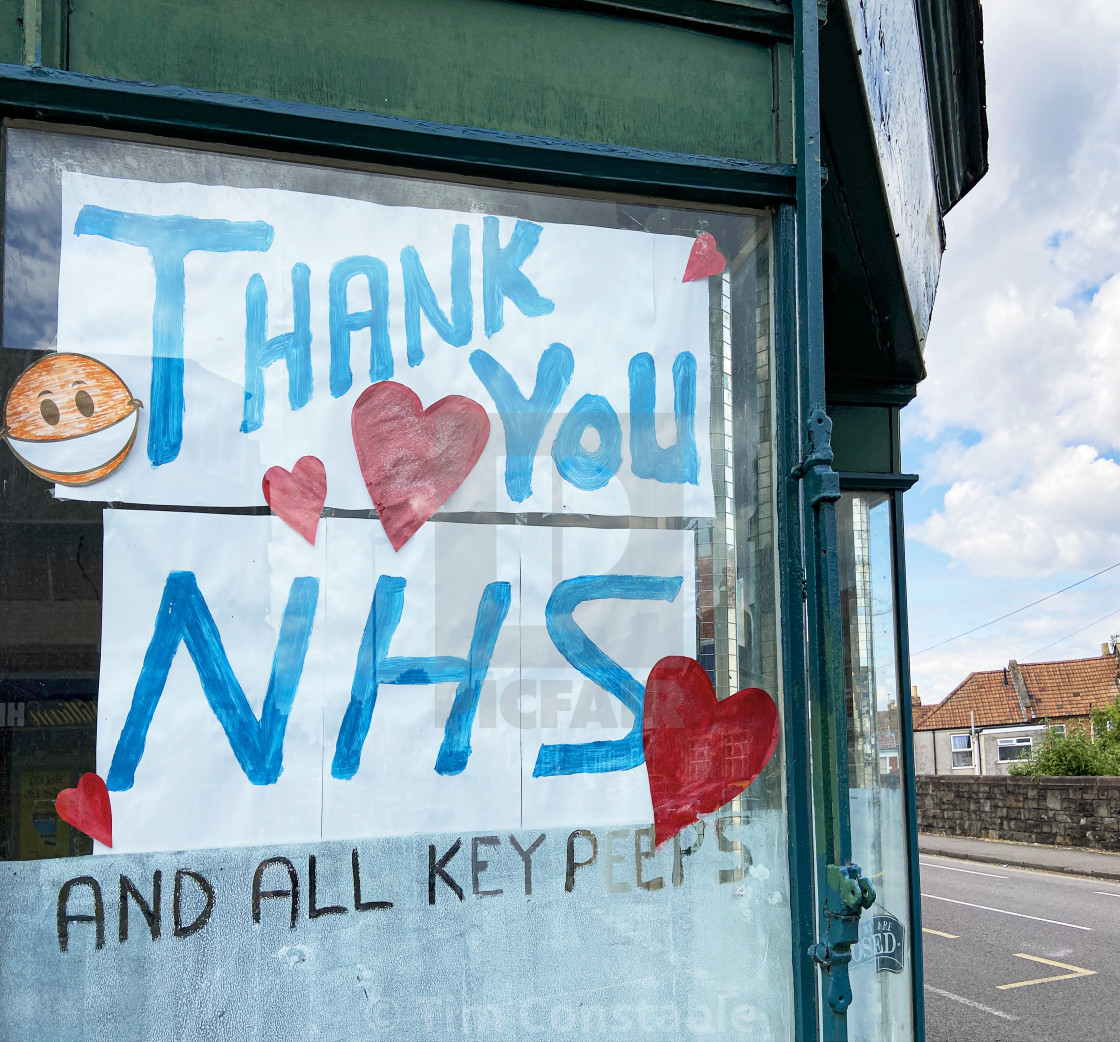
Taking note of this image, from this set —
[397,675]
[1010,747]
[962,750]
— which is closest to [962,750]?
[962,750]

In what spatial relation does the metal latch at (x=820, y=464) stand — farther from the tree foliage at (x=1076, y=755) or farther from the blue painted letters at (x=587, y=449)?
the tree foliage at (x=1076, y=755)

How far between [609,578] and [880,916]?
248 cm

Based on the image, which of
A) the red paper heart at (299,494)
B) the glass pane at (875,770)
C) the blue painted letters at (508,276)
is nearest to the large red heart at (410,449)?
the red paper heart at (299,494)

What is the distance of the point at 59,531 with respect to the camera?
2.28 metres

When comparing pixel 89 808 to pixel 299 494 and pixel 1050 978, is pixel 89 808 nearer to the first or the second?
pixel 299 494

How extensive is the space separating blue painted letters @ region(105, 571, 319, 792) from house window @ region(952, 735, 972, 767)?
52063 mm

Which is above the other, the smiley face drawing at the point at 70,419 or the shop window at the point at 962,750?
the smiley face drawing at the point at 70,419

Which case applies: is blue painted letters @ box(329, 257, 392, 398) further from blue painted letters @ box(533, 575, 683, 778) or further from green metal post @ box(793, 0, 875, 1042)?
green metal post @ box(793, 0, 875, 1042)

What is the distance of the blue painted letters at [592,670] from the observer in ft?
8.16

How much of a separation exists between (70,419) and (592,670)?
1386mm

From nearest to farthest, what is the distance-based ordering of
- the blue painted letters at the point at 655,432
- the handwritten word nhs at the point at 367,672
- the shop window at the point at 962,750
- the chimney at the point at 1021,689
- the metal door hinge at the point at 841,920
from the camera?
the metal door hinge at the point at 841,920 → the handwritten word nhs at the point at 367,672 → the blue painted letters at the point at 655,432 → the chimney at the point at 1021,689 → the shop window at the point at 962,750

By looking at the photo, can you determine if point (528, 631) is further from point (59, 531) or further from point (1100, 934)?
point (1100, 934)

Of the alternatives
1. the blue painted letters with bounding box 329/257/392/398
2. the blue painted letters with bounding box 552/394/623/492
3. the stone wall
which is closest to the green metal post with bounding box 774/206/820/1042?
the blue painted letters with bounding box 552/394/623/492

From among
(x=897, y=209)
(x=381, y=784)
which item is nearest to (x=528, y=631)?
(x=381, y=784)
